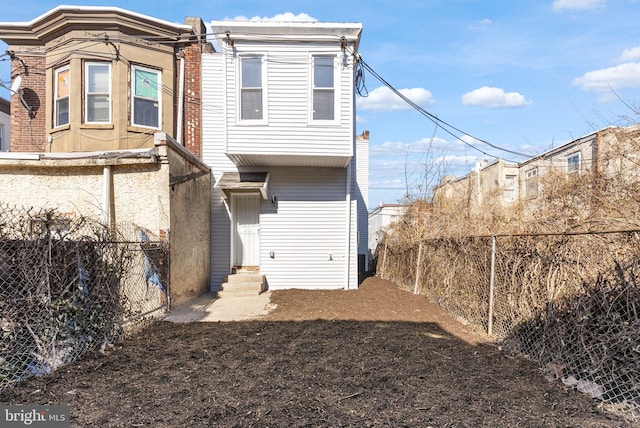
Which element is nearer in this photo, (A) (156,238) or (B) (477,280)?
(B) (477,280)

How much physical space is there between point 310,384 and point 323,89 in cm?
838

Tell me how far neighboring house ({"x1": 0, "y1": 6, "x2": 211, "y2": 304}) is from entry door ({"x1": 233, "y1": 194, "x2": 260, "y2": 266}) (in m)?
0.90

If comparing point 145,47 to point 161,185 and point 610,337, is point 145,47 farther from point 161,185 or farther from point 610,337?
point 610,337

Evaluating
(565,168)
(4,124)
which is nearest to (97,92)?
(4,124)

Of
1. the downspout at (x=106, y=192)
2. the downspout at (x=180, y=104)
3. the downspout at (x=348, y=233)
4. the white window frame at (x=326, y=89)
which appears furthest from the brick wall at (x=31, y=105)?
the downspout at (x=348, y=233)

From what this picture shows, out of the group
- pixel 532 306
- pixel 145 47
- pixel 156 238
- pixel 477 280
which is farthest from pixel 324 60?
pixel 532 306

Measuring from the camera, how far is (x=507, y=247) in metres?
6.47

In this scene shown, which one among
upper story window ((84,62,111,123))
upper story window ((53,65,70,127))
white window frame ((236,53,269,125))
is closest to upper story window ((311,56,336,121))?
Result: white window frame ((236,53,269,125))

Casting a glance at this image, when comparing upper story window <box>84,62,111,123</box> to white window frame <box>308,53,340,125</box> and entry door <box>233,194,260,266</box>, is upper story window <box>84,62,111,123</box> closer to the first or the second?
entry door <box>233,194,260,266</box>

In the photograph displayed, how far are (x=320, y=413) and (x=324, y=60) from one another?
948 centimetres

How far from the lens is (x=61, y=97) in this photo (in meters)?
11.7

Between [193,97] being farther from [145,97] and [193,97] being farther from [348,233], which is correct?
[348,233]

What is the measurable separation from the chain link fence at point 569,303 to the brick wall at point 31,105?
12065mm

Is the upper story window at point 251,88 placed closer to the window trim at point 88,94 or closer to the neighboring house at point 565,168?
the window trim at point 88,94
